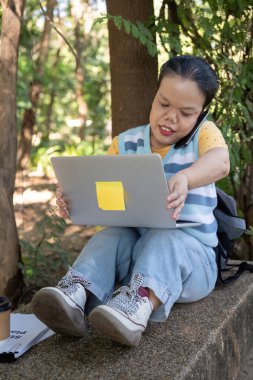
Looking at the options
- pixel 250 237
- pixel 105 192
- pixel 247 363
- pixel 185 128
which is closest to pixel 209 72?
pixel 185 128

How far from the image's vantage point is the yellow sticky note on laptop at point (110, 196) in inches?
87.3

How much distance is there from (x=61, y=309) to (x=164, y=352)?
0.39 metres

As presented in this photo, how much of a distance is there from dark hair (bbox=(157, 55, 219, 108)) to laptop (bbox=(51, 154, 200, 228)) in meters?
0.51

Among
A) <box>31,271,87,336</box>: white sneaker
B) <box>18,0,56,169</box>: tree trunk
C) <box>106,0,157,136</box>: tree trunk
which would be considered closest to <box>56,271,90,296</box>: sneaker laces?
<box>31,271,87,336</box>: white sneaker

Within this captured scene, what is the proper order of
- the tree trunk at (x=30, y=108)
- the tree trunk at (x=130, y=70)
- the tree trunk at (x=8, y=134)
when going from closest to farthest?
the tree trunk at (x=8, y=134), the tree trunk at (x=130, y=70), the tree trunk at (x=30, y=108)

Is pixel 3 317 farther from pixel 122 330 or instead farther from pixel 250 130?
pixel 250 130

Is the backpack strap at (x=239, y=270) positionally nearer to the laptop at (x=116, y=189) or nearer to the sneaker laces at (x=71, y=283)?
the laptop at (x=116, y=189)

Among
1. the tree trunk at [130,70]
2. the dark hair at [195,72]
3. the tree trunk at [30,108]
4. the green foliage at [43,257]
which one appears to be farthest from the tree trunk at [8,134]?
the tree trunk at [30,108]

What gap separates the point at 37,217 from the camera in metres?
6.27

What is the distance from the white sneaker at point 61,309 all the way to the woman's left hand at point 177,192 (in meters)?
Result: 0.48

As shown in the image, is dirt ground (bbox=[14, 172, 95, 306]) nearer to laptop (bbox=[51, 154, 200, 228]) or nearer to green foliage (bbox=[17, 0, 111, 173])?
green foliage (bbox=[17, 0, 111, 173])

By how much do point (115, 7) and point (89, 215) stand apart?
1563 mm

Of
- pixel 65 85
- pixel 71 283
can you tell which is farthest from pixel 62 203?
pixel 65 85

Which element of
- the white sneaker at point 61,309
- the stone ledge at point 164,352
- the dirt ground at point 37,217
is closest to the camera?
the stone ledge at point 164,352
